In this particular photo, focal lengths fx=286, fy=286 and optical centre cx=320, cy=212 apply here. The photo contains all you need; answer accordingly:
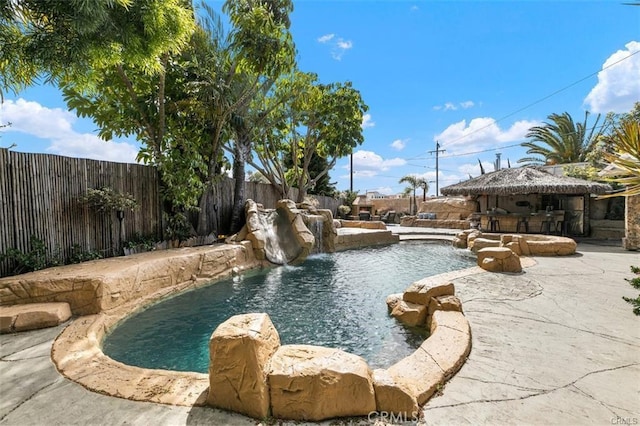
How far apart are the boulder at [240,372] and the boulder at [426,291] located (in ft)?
7.95

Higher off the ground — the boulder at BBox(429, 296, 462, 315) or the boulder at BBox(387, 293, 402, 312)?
the boulder at BBox(429, 296, 462, 315)

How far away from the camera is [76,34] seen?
3.17 metres

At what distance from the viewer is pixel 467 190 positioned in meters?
12.2

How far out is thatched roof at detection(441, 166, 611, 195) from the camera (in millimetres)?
10148

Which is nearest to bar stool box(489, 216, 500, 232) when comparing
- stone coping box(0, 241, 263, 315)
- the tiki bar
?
the tiki bar

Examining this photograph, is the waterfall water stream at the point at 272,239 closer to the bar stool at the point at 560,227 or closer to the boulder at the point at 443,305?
the boulder at the point at 443,305

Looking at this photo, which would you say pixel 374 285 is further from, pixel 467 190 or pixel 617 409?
pixel 467 190

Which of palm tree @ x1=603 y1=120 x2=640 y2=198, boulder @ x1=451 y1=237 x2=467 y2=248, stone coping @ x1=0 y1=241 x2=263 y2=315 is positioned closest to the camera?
palm tree @ x1=603 y1=120 x2=640 y2=198

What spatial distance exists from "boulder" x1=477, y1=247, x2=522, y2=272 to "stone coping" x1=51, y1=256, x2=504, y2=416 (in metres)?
5.17

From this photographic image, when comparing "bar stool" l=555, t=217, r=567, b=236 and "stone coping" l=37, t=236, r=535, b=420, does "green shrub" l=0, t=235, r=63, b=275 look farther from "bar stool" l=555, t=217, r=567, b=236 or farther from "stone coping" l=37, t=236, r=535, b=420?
"bar stool" l=555, t=217, r=567, b=236

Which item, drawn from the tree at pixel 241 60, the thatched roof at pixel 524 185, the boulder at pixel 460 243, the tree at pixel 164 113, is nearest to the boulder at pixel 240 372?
the tree at pixel 164 113

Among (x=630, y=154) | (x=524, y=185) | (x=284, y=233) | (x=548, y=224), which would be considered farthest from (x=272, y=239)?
(x=548, y=224)

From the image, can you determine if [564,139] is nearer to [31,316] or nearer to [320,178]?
[320,178]

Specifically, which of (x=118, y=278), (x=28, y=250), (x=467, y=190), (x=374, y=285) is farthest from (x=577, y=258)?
(x=28, y=250)
